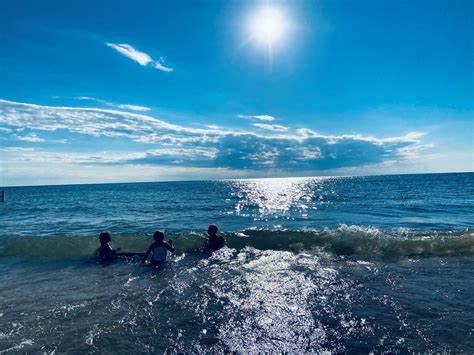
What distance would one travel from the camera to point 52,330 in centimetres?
713

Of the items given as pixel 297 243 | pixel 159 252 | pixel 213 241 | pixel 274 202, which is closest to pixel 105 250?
pixel 159 252

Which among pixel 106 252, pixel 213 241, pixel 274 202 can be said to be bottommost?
pixel 274 202

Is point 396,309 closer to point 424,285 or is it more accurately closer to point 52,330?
point 424,285

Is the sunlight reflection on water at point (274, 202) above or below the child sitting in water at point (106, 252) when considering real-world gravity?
below

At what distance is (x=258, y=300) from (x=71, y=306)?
202 inches

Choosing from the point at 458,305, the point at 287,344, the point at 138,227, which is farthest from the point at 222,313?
the point at 138,227

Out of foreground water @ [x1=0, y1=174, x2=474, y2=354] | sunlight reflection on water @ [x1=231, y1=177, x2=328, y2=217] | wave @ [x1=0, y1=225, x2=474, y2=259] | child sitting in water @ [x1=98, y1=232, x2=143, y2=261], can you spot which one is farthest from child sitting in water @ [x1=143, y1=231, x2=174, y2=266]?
sunlight reflection on water @ [x1=231, y1=177, x2=328, y2=217]

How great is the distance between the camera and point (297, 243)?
15836 mm

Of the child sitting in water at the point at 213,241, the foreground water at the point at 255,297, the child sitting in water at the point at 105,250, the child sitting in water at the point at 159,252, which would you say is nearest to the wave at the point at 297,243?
the foreground water at the point at 255,297

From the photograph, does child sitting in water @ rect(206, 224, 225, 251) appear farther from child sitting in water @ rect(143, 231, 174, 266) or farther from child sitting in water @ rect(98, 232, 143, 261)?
child sitting in water @ rect(98, 232, 143, 261)

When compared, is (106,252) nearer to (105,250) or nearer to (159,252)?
(105,250)

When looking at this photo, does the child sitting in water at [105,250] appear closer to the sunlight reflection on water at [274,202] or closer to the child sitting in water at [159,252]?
the child sitting in water at [159,252]

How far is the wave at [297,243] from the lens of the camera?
13781mm

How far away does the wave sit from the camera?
45.2ft
